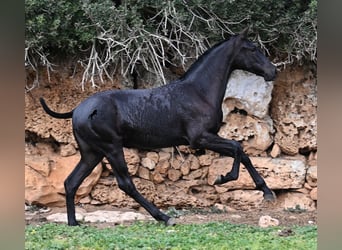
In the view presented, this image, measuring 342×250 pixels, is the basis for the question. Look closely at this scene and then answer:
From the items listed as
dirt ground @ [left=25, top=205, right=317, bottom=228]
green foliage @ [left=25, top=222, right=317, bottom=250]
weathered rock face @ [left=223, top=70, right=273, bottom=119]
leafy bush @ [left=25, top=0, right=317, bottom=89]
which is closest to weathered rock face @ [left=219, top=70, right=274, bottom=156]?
weathered rock face @ [left=223, top=70, right=273, bottom=119]

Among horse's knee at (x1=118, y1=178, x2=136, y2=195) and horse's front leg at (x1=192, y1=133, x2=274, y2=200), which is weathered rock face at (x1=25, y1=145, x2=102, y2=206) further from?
horse's front leg at (x1=192, y1=133, x2=274, y2=200)

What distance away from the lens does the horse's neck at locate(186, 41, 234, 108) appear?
4051 mm

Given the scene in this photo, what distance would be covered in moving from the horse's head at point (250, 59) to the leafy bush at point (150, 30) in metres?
1.01

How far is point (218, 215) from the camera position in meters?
5.02

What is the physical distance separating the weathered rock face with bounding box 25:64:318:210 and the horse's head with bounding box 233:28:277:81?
3.81ft

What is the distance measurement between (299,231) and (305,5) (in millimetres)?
2453

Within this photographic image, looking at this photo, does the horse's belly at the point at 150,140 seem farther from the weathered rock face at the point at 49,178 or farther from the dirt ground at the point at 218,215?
the weathered rock face at the point at 49,178

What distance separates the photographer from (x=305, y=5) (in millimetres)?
5293

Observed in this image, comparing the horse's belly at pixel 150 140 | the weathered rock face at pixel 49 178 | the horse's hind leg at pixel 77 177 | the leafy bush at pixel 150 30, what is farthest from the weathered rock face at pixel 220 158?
the horse's belly at pixel 150 140

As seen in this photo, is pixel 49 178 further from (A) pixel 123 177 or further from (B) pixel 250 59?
(B) pixel 250 59

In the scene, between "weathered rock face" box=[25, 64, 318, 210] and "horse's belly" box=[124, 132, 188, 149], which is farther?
"weathered rock face" box=[25, 64, 318, 210]

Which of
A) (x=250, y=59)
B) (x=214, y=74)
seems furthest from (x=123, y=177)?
(x=250, y=59)

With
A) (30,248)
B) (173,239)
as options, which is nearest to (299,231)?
(173,239)
